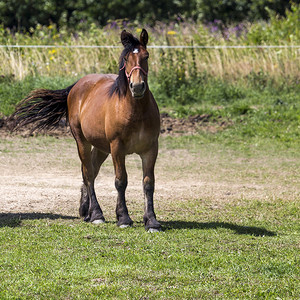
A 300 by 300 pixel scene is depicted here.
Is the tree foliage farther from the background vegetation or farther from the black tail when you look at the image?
the black tail

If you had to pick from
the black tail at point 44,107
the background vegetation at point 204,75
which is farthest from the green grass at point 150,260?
the background vegetation at point 204,75

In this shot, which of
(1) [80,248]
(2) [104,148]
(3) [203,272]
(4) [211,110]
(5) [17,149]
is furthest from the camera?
(4) [211,110]

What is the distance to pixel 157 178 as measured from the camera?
10.9 metres

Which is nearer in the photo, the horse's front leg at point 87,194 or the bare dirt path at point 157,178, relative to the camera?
the horse's front leg at point 87,194

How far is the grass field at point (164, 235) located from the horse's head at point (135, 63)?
1.54 metres

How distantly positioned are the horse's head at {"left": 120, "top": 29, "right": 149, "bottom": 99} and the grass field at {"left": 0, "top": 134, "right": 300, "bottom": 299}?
5.04 ft

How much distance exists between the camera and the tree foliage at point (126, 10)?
30.9 metres

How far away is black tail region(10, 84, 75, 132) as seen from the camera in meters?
8.78

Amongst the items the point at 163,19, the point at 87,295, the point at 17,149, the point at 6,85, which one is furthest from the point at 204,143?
the point at 163,19

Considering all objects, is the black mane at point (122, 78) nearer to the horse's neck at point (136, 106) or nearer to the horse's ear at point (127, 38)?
the horse's ear at point (127, 38)

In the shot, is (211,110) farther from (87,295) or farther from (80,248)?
(87,295)

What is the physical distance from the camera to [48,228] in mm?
7070

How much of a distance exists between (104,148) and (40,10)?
25.2 meters

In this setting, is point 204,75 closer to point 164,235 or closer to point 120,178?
point 120,178
